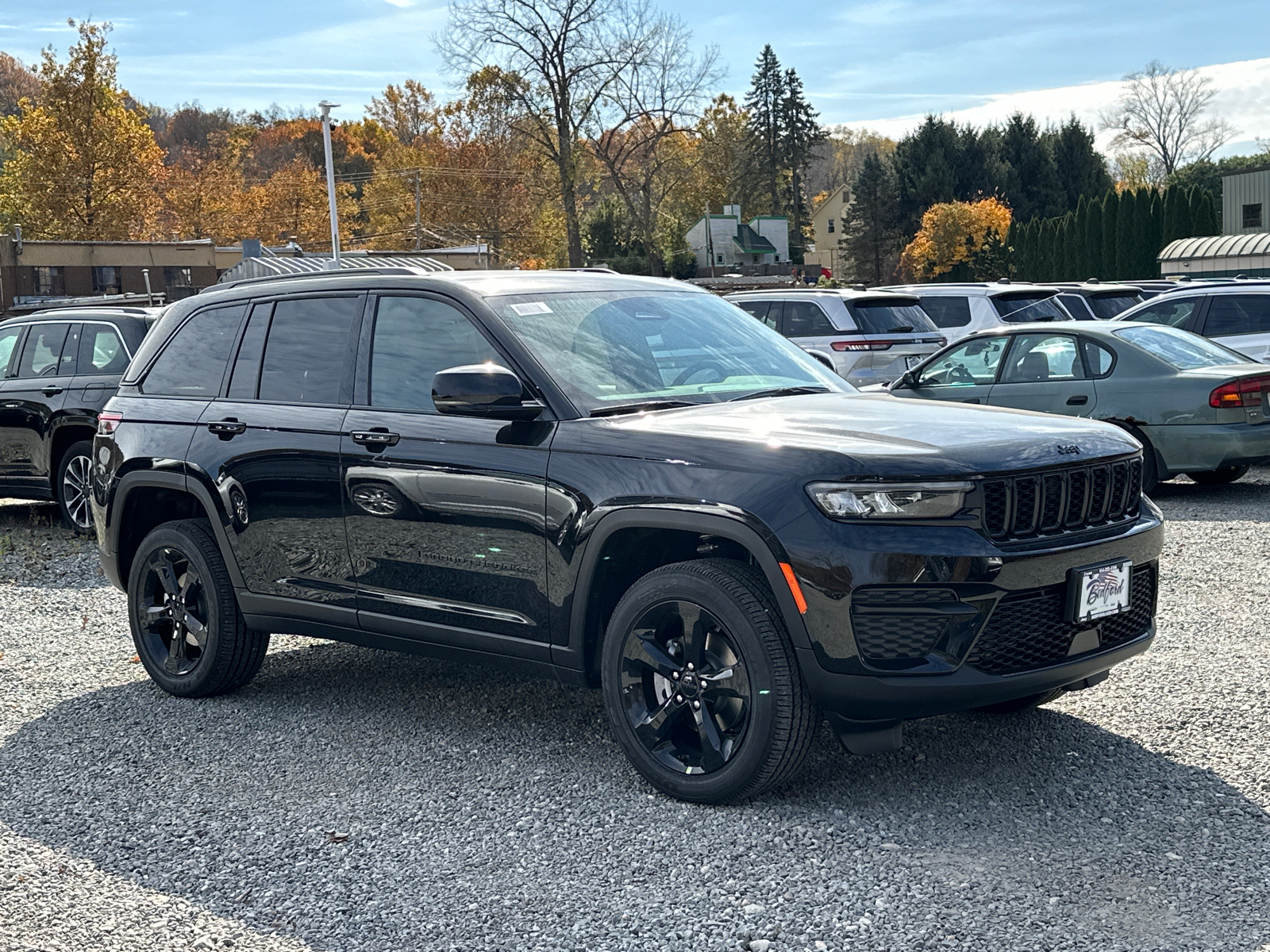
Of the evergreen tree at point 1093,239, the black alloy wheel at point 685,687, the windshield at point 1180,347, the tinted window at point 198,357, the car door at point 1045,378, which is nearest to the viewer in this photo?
the black alloy wheel at point 685,687

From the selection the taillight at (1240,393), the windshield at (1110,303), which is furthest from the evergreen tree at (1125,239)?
the taillight at (1240,393)

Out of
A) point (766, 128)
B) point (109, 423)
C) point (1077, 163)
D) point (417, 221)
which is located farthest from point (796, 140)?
point (109, 423)

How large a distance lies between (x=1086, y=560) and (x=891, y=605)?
0.74 metres

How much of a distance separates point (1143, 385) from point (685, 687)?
7.91 m

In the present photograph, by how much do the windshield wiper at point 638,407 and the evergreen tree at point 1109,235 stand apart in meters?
54.3

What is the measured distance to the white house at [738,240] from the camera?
93812 mm

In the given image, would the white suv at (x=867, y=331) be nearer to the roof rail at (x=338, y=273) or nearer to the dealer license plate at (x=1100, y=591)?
the roof rail at (x=338, y=273)

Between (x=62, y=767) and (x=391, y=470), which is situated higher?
(x=391, y=470)

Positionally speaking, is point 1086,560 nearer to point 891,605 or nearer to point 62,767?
point 891,605

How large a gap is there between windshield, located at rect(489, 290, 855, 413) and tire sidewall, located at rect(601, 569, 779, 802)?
78cm

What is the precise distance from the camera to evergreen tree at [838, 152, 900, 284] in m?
83.5

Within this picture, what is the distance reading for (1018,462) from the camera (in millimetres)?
4223

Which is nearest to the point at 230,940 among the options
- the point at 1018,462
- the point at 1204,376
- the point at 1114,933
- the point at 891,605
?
the point at 891,605

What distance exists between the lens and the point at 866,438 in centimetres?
432
